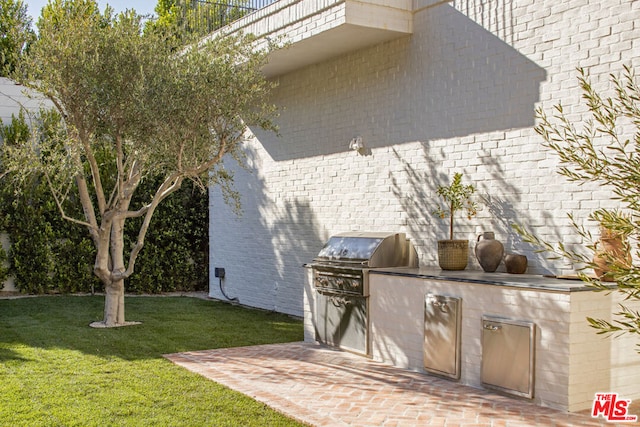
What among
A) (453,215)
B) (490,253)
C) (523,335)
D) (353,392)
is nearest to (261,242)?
(453,215)

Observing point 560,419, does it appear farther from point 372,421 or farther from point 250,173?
point 250,173

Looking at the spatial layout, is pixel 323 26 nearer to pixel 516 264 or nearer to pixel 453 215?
pixel 453 215

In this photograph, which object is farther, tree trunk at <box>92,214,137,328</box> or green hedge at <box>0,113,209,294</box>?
green hedge at <box>0,113,209,294</box>

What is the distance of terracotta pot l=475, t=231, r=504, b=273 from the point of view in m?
7.46

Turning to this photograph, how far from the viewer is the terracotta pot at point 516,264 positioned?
7238 millimetres

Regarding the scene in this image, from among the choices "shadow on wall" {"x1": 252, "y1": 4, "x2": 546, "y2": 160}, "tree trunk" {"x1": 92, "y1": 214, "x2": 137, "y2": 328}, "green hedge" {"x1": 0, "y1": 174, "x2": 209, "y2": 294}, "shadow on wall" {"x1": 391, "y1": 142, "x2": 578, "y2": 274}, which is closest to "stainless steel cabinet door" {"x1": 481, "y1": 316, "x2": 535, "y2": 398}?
"shadow on wall" {"x1": 391, "y1": 142, "x2": 578, "y2": 274}

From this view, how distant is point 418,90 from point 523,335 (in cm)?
386

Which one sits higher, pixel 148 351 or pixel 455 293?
pixel 455 293

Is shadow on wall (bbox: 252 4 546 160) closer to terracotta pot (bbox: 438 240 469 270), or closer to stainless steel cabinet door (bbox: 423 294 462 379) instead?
terracotta pot (bbox: 438 240 469 270)

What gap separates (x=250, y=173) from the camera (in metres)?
12.6

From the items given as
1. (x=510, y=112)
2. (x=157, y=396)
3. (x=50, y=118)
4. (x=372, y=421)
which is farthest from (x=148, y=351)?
(x=50, y=118)

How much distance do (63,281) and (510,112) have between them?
920 cm

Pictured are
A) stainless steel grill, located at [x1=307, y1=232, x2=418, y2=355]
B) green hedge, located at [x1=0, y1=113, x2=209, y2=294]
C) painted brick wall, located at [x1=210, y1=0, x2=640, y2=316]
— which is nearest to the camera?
painted brick wall, located at [x1=210, y1=0, x2=640, y2=316]

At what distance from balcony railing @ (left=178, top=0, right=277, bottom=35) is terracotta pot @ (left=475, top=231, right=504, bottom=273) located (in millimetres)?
5698
